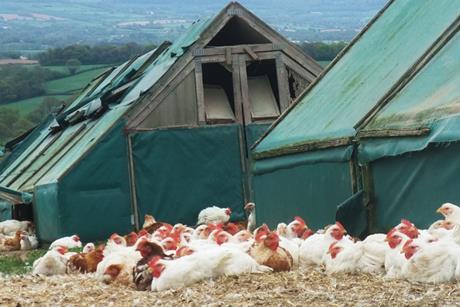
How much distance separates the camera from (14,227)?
26938 millimetres

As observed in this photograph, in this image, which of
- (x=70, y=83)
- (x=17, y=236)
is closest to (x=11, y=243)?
(x=17, y=236)

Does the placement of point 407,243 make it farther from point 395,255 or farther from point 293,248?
point 293,248

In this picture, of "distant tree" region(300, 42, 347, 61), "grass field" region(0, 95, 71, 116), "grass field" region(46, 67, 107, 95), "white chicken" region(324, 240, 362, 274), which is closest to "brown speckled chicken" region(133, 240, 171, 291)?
"white chicken" region(324, 240, 362, 274)

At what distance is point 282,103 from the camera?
83.3ft

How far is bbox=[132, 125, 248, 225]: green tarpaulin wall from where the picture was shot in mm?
24141

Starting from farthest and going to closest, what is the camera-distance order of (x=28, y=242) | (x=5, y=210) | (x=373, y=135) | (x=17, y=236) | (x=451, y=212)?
1. (x=5, y=210)
2. (x=28, y=242)
3. (x=17, y=236)
4. (x=373, y=135)
5. (x=451, y=212)

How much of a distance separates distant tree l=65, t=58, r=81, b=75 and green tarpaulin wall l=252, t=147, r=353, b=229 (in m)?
52.6

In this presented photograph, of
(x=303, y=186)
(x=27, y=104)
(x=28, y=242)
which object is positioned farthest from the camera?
(x=27, y=104)

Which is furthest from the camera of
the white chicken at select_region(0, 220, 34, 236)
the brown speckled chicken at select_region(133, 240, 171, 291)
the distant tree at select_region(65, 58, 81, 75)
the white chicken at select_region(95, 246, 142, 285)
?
the distant tree at select_region(65, 58, 81, 75)

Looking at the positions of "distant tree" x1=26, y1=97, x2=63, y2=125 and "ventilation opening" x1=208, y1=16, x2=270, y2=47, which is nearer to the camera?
"ventilation opening" x1=208, y1=16, x2=270, y2=47

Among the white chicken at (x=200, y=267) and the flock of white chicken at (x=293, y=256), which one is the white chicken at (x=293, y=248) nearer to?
the flock of white chicken at (x=293, y=256)

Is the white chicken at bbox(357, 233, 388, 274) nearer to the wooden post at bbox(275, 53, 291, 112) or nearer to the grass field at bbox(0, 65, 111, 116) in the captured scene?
the wooden post at bbox(275, 53, 291, 112)

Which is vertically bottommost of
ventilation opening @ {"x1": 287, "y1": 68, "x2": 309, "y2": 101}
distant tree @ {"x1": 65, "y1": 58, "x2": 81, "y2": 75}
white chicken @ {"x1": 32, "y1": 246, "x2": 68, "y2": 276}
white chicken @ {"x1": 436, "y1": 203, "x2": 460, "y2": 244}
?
white chicken @ {"x1": 32, "y1": 246, "x2": 68, "y2": 276}

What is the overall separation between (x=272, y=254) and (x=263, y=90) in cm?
1420
